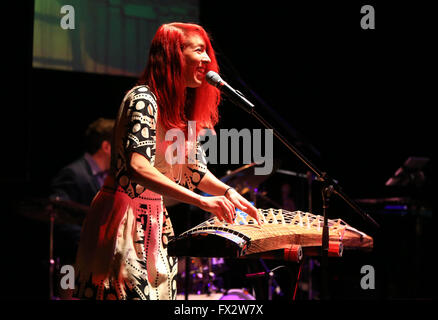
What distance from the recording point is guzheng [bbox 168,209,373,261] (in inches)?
73.9

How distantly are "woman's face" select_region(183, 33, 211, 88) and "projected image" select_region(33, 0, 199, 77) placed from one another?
3.18 meters

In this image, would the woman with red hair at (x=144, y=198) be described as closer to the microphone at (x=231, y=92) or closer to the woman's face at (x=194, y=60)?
the woman's face at (x=194, y=60)

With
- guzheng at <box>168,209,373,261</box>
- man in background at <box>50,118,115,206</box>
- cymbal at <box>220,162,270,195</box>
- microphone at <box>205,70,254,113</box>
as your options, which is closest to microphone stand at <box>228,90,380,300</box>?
microphone at <box>205,70,254,113</box>

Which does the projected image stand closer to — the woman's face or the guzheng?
the woman's face

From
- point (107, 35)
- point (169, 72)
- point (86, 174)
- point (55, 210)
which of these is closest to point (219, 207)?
point (169, 72)

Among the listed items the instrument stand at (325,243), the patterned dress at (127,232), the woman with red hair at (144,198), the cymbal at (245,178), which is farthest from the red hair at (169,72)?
the cymbal at (245,178)

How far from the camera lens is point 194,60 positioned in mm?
2109

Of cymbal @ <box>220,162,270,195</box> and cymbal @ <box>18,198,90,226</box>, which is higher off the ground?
cymbal @ <box>220,162,270,195</box>

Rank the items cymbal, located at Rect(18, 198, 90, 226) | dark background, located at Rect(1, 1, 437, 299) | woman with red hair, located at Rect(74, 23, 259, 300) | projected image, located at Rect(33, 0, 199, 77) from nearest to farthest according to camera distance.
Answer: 1. woman with red hair, located at Rect(74, 23, 259, 300)
2. cymbal, located at Rect(18, 198, 90, 226)
3. projected image, located at Rect(33, 0, 199, 77)
4. dark background, located at Rect(1, 1, 437, 299)
